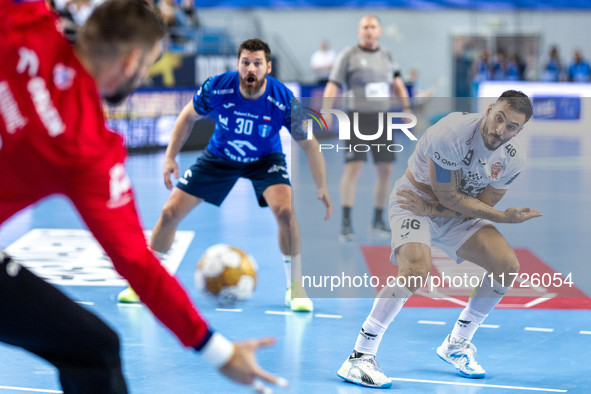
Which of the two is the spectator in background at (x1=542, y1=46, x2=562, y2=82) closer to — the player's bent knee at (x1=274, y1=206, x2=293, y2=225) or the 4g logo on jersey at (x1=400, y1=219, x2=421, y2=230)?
the player's bent knee at (x1=274, y1=206, x2=293, y2=225)

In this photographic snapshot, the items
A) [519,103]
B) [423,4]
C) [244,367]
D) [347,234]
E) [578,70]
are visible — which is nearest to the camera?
[244,367]

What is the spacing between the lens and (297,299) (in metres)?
4.78

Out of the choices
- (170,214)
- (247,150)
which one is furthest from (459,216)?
(170,214)

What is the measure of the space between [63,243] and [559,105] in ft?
31.4

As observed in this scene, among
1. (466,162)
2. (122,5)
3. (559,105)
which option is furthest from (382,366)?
(559,105)

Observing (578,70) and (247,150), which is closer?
(247,150)

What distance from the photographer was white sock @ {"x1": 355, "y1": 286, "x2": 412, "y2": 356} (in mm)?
3518

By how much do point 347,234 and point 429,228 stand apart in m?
3.10

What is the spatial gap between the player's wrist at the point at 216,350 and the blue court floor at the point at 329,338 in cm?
177

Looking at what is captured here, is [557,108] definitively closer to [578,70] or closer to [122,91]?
[578,70]

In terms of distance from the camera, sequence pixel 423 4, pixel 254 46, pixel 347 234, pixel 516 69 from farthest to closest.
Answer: pixel 423 4
pixel 516 69
pixel 347 234
pixel 254 46

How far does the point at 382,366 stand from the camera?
380 centimetres

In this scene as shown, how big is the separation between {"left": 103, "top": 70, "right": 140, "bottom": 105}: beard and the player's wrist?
0.66 meters

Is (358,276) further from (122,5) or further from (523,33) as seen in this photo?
(523,33)
